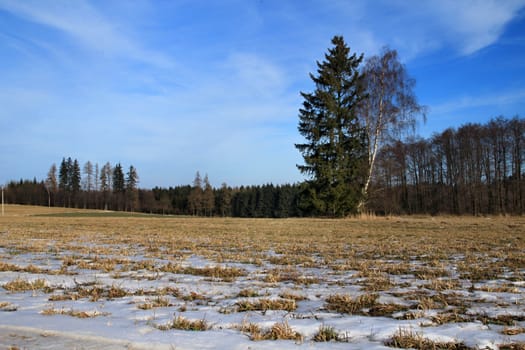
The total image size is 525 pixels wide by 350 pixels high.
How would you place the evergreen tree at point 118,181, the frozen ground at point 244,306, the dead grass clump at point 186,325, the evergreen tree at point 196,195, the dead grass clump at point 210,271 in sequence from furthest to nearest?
the evergreen tree at point 118,181
the evergreen tree at point 196,195
the dead grass clump at point 210,271
the dead grass clump at point 186,325
the frozen ground at point 244,306

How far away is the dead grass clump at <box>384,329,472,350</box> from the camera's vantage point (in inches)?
110

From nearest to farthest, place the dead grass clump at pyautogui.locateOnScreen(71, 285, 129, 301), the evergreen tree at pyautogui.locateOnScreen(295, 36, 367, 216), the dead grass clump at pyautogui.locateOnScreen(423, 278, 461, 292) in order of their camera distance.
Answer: the dead grass clump at pyautogui.locateOnScreen(71, 285, 129, 301)
the dead grass clump at pyautogui.locateOnScreen(423, 278, 461, 292)
the evergreen tree at pyautogui.locateOnScreen(295, 36, 367, 216)

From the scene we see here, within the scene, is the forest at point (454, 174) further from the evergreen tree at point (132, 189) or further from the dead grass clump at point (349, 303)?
the evergreen tree at point (132, 189)

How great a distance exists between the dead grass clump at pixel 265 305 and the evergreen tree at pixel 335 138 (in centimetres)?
2216

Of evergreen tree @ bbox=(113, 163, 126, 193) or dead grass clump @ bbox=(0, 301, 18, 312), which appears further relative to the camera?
evergreen tree @ bbox=(113, 163, 126, 193)

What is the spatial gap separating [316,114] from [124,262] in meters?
23.0

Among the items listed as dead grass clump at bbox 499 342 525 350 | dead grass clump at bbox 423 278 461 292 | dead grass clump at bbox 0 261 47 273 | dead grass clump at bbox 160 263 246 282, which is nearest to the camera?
dead grass clump at bbox 499 342 525 350

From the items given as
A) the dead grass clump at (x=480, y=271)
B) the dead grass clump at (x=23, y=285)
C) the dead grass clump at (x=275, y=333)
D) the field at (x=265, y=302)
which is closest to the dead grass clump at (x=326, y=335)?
the field at (x=265, y=302)

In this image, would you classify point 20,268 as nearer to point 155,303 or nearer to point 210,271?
point 210,271

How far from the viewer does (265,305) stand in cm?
406

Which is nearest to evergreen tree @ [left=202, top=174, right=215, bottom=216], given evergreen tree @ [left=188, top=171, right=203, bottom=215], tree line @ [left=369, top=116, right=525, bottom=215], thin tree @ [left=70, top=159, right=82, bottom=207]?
evergreen tree @ [left=188, top=171, right=203, bottom=215]

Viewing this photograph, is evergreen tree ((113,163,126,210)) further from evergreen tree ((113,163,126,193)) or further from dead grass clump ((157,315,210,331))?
dead grass clump ((157,315,210,331))

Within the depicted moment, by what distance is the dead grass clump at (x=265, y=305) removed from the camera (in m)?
3.98

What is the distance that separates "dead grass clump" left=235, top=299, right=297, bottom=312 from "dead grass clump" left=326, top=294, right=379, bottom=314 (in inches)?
18.5
